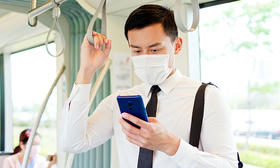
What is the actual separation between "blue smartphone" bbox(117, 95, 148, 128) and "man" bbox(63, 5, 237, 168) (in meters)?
0.23

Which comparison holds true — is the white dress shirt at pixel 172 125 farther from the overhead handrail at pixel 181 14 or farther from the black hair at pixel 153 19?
the overhead handrail at pixel 181 14

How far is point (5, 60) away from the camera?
18.7ft

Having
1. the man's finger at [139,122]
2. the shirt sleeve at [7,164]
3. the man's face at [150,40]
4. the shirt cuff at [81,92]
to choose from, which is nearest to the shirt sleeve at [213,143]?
the man's finger at [139,122]

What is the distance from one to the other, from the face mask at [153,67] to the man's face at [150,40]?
0.09 feet

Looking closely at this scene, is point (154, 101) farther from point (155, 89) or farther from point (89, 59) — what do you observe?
point (89, 59)

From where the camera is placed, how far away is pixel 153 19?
1.58 metres

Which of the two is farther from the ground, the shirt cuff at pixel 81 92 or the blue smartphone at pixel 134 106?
the shirt cuff at pixel 81 92

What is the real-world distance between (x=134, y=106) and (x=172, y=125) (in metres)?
0.43

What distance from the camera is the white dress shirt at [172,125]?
139cm

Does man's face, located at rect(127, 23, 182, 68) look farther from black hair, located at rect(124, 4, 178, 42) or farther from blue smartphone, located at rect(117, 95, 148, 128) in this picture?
blue smartphone, located at rect(117, 95, 148, 128)

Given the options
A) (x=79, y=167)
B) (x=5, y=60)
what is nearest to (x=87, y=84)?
(x=79, y=167)

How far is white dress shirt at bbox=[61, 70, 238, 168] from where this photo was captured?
1.39 meters

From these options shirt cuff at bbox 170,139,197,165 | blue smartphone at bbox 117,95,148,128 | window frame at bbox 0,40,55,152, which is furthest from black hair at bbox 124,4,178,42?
window frame at bbox 0,40,55,152

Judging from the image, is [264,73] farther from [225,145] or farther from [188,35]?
[225,145]
